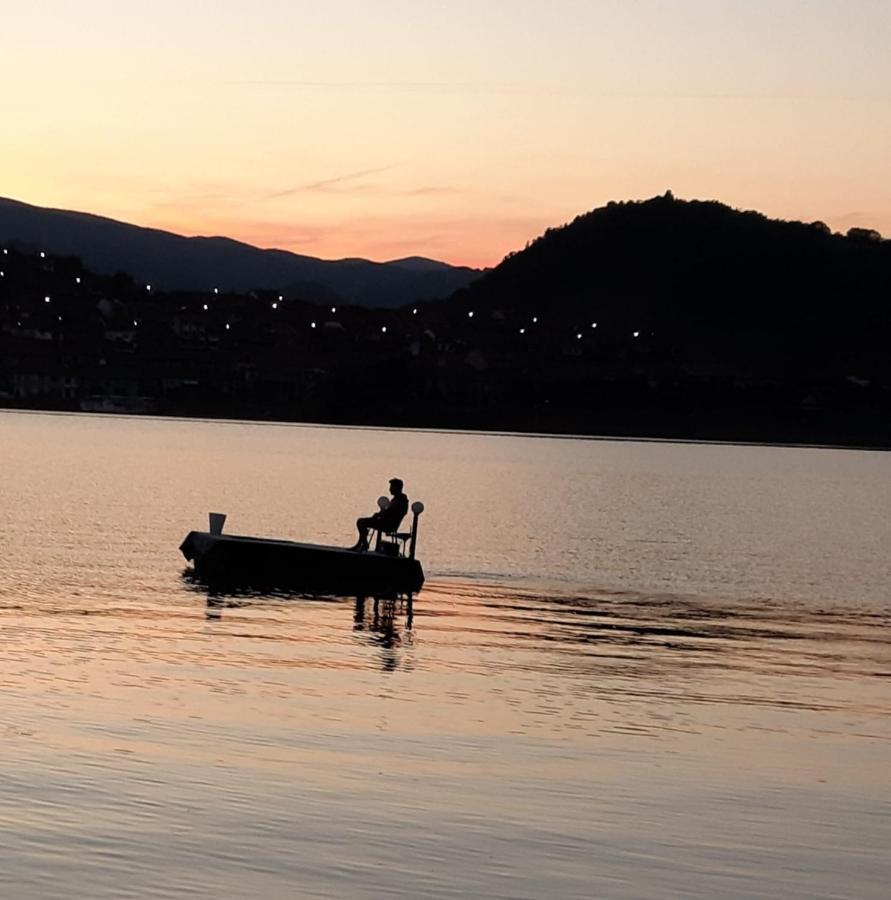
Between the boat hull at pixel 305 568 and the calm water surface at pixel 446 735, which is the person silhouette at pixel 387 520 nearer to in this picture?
the boat hull at pixel 305 568

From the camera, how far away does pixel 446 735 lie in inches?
853

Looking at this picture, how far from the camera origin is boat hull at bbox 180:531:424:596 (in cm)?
3900

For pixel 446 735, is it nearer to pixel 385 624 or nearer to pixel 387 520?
pixel 385 624

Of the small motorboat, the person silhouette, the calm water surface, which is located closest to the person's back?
the person silhouette

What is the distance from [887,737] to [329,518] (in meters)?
54.4

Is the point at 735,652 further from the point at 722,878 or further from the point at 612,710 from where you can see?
the point at 722,878

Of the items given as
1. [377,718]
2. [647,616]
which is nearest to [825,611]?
[647,616]

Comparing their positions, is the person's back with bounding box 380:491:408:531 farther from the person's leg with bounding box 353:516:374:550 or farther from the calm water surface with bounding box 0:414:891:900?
the calm water surface with bounding box 0:414:891:900

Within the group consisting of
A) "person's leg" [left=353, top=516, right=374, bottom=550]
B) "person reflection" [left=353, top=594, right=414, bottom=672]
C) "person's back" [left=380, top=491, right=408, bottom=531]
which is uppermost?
"person's back" [left=380, top=491, right=408, bottom=531]

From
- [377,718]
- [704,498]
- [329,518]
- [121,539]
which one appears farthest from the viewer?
[704,498]

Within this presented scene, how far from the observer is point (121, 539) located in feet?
185

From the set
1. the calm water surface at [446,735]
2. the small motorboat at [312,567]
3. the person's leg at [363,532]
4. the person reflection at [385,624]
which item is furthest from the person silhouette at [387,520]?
the calm water surface at [446,735]

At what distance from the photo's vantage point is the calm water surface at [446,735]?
50.6 feet

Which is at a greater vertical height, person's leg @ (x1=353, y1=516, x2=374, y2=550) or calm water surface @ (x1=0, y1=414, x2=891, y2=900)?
person's leg @ (x1=353, y1=516, x2=374, y2=550)
